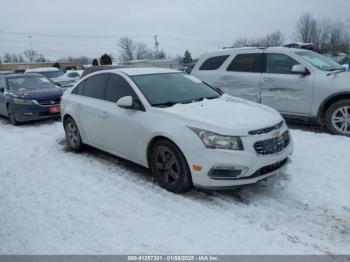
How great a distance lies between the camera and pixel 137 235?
3.25m

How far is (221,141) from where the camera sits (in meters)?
3.64

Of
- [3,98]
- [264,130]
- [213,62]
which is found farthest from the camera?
[3,98]

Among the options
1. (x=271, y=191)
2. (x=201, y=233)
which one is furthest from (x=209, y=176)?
(x=271, y=191)

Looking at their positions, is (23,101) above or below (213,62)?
below

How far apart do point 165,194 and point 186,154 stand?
27.6 inches

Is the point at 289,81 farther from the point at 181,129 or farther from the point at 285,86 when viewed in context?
the point at 181,129

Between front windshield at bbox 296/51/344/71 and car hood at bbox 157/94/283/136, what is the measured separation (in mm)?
2965

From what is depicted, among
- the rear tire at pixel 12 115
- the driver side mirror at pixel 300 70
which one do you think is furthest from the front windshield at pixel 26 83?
the driver side mirror at pixel 300 70

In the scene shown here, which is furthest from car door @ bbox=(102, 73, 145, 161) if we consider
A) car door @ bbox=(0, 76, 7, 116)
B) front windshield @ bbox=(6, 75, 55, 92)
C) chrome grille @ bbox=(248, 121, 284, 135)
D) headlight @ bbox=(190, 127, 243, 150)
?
car door @ bbox=(0, 76, 7, 116)

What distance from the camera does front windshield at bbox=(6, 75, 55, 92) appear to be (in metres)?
9.73

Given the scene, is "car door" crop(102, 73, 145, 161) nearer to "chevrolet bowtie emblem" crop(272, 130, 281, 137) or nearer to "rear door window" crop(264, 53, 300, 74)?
"chevrolet bowtie emblem" crop(272, 130, 281, 137)

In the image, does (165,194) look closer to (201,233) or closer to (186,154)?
(186,154)

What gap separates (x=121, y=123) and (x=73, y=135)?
190 centimetres

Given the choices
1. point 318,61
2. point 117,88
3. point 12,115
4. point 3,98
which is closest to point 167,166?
point 117,88
